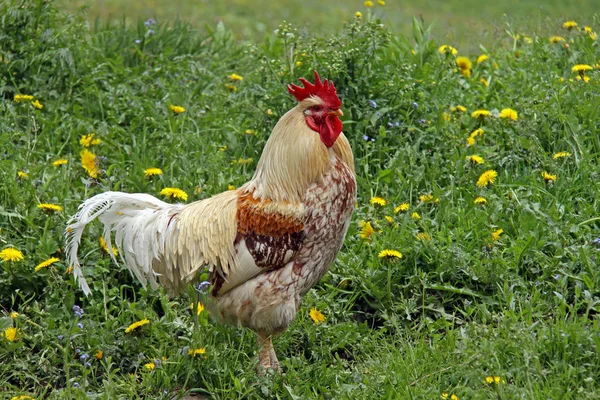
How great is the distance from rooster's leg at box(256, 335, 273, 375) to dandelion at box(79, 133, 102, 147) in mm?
2231

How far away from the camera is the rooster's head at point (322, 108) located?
4.28 meters

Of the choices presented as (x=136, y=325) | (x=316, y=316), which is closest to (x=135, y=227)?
(x=136, y=325)

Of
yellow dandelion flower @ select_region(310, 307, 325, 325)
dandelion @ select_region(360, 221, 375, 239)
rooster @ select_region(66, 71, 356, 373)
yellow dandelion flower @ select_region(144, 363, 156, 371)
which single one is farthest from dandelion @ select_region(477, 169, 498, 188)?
yellow dandelion flower @ select_region(144, 363, 156, 371)

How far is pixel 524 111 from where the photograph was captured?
234 inches

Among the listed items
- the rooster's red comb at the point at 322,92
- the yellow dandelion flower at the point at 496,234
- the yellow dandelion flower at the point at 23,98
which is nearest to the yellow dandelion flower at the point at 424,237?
the yellow dandelion flower at the point at 496,234

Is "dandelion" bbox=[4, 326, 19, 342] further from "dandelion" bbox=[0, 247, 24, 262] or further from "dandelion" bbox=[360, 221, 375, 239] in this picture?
"dandelion" bbox=[360, 221, 375, 239]

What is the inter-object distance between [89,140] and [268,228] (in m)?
2.22

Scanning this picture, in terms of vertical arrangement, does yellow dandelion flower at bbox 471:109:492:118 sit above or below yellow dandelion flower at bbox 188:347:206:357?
above

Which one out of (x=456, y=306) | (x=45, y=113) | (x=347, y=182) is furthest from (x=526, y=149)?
(x=45, y=113)

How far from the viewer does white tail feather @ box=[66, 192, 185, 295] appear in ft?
14.4

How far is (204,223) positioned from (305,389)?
95cm

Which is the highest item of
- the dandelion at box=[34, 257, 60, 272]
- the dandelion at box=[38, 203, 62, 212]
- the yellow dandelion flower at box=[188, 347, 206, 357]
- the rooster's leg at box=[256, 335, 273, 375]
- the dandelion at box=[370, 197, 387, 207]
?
the dandelion at box=[370, 197, 387, 207]

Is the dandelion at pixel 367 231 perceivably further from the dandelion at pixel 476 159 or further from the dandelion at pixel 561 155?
the dandelion at pixel 561 155

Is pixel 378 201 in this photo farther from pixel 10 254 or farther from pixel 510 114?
pixel 10 254
